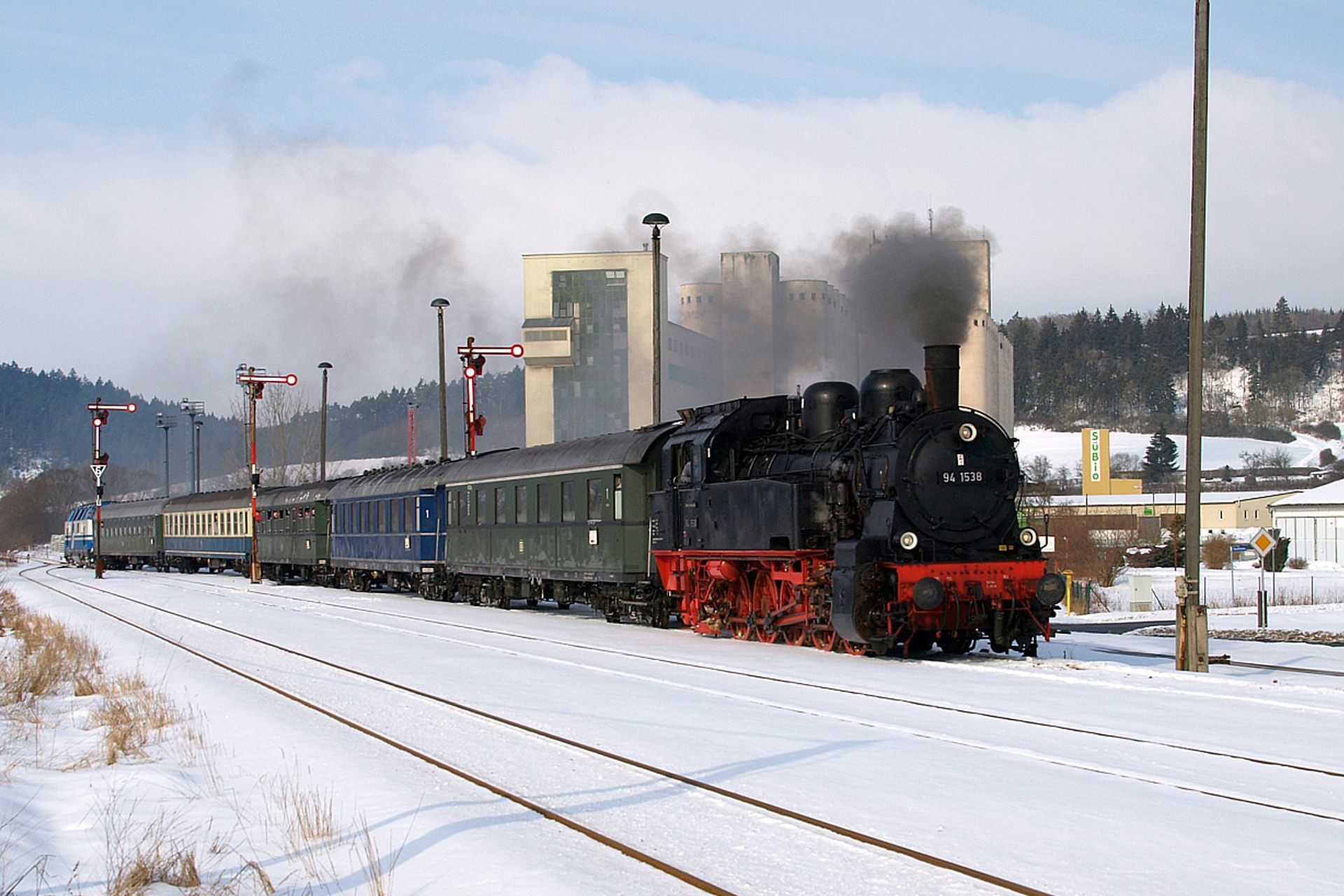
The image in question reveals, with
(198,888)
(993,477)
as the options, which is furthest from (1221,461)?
(198,888)

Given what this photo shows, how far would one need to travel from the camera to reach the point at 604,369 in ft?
256

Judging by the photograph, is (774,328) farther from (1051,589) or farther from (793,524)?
(1051,589)

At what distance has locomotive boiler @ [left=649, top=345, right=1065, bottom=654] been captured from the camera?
48.9 ft

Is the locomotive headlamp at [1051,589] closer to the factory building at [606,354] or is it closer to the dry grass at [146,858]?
the dry grass at [146,858]

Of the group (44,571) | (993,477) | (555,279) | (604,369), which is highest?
(555,279)

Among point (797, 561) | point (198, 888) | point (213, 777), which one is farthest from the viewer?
point (797, 561)

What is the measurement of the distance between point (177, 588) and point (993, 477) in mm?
28922

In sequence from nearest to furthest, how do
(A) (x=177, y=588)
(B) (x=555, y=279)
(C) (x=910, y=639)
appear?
(C) (x=910, y=639) → (A) (x=177, y=588) → (B) (x=555, y=279)

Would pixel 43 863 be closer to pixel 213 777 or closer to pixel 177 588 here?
pixel 213 777

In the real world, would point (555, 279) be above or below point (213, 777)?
above

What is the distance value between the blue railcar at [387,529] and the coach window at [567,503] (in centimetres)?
807

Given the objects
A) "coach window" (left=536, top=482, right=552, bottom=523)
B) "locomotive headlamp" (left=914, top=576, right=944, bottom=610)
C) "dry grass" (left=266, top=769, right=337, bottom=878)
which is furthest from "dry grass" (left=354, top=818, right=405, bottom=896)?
"coach window" (left=536, top=482, right=552, bottom=523)

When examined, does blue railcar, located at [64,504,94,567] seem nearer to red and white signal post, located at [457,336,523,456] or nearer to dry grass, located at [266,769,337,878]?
red and white signal post, located at [457,336,523,456]

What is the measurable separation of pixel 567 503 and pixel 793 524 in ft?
27.8
